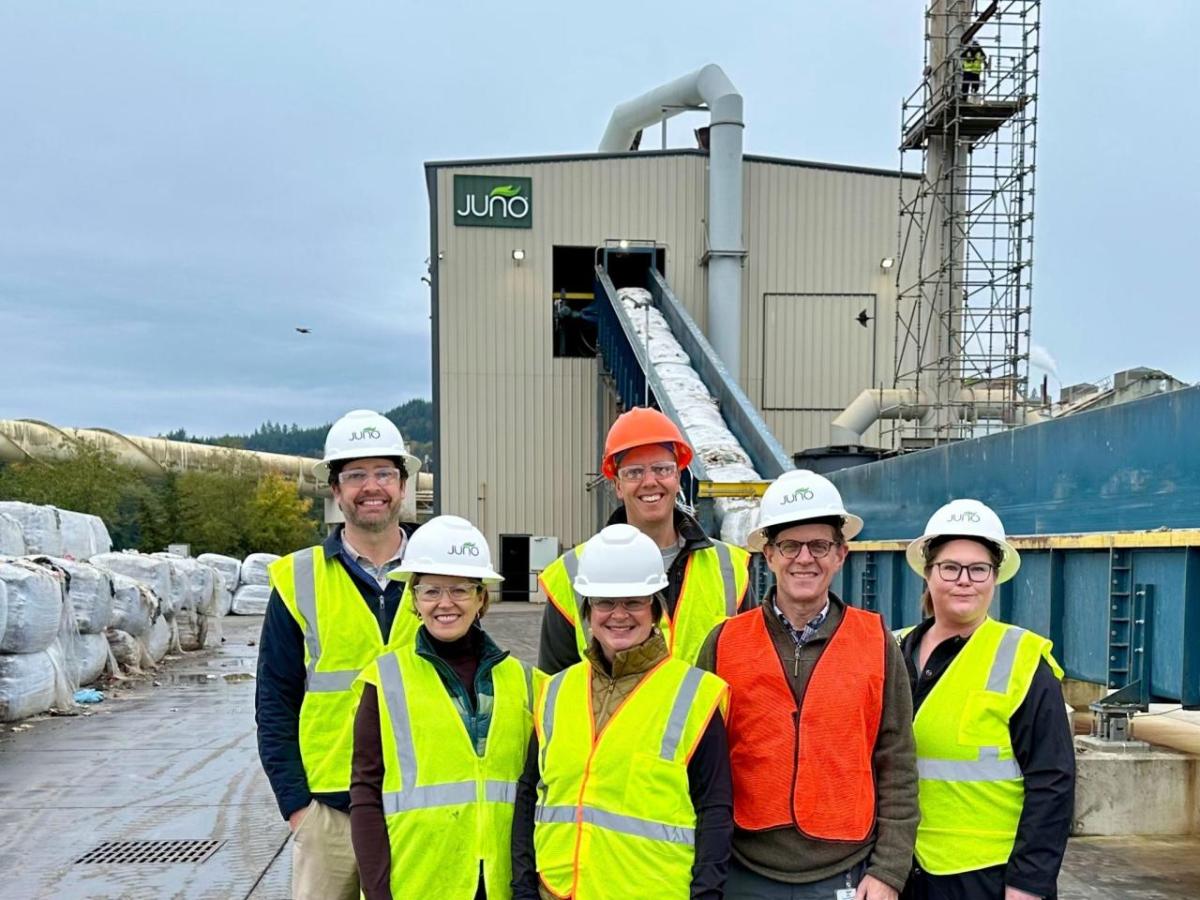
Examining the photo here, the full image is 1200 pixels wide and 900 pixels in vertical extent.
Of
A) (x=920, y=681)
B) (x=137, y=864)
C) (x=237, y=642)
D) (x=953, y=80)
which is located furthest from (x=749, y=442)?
(x=920, y=681)

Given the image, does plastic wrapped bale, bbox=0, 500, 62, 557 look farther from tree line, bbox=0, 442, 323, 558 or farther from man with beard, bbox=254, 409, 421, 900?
tree line, bbox=0, 442, 323, 558

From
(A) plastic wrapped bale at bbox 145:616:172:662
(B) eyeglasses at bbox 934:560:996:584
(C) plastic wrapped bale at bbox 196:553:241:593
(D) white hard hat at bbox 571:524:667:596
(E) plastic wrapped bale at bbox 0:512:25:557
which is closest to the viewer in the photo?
(D) white hard hat at bbox 571:524:667:596

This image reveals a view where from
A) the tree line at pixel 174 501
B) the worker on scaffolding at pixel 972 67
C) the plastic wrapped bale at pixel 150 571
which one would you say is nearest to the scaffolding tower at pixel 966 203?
the worker on scaffolding at pixel 972 67

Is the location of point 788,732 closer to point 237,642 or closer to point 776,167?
point 237,642

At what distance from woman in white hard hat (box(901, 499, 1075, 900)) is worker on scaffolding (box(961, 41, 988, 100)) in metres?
16.8

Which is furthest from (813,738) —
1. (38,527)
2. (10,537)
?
(38,527)

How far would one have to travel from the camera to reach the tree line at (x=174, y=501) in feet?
110

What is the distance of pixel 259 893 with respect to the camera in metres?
4.62

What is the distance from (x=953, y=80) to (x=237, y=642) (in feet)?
50.7

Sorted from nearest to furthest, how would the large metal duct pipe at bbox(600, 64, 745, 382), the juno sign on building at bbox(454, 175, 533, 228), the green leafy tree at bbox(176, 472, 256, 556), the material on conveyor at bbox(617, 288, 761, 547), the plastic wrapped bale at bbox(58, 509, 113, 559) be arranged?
the material on conveyor at bbox(617, 288, 761, 547) < the plastic wrapped bale at bbox(58, 509, 113, 559) < the large metal duct pipe at bbox(600, 64, 745, 382) < the juno sign on building at bbox(454, 175, 533, 228) < the green leafy tree at bbox(176, 472, 256, 556)

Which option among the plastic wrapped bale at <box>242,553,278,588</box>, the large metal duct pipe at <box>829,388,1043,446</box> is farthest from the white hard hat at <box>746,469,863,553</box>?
the plastic wrapped bale at <box>242,553,278,588</box>

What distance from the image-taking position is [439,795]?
238cm

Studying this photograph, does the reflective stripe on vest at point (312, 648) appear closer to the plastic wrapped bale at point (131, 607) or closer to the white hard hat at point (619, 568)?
the white hard hat at point (619, 568)

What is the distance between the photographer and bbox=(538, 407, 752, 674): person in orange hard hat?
9.25 feet
